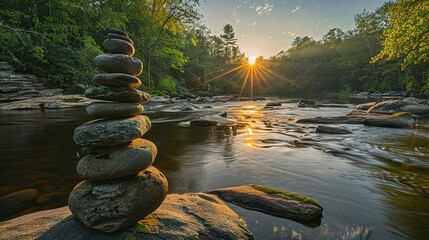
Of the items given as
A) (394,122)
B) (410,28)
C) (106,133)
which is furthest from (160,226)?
(410,28)

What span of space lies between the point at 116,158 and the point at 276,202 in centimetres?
226

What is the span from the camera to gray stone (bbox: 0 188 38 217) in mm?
3355

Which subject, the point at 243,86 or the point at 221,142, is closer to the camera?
the point at 221,142

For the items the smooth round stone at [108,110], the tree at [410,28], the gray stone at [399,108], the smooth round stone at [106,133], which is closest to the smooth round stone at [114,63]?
the smooth round stone at [108,110]

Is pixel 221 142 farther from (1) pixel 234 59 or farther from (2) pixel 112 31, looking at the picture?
(1) pixel 234 59

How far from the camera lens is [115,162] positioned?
2.54m

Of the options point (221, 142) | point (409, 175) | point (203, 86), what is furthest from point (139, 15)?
point (409, 175)

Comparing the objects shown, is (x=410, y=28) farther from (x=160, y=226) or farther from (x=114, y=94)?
(x=160, y=226)

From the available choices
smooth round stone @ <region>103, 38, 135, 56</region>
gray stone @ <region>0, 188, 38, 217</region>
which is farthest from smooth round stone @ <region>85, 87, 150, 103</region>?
gray stone @ <region>0, 188, 38, 217</region>

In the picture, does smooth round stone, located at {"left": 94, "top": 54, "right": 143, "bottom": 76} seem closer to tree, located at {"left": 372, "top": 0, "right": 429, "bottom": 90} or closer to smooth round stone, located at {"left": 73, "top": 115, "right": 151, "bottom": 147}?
smooth round stone, located at {"left": 73, "top": 115, "right": 151, "bottom": 147}

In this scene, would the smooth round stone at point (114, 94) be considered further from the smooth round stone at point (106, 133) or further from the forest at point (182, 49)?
the forest at point (182, 49)

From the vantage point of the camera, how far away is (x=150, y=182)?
267 cm

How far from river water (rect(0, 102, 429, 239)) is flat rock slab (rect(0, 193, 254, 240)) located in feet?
1.39

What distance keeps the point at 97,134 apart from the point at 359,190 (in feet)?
14.3
